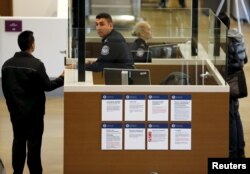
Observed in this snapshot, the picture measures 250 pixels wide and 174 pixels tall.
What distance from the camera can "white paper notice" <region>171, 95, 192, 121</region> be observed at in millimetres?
7344

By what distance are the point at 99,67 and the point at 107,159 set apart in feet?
3.25

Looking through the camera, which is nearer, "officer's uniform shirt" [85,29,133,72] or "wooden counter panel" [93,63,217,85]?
"wooden counter panel" [93,63,217,85]

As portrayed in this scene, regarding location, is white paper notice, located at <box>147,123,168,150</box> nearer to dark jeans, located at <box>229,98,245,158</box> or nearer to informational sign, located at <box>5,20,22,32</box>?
dark jeans, located at <box>229,98,245,158</box>

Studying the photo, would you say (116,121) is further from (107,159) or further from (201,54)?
(201,54)

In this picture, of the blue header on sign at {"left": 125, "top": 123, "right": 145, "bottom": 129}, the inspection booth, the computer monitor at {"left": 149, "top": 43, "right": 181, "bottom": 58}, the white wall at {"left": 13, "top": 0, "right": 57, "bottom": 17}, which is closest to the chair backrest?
the inspection booth

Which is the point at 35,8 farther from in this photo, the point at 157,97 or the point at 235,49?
the point at 157,97

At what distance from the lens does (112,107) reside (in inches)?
288

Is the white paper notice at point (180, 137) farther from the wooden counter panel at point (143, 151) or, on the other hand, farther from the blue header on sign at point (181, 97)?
the blue header on sign at point (181, 97)

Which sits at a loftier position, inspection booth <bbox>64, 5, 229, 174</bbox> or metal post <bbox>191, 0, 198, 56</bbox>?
metal post <bbox>191, 0, 198, 56</bbox>

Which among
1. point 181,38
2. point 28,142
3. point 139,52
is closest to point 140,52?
point 139,52

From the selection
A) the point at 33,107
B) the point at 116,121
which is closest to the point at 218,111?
the point at 116,121

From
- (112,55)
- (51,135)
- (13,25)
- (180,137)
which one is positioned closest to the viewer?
(180,137)

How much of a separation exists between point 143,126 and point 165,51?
5.81 feet

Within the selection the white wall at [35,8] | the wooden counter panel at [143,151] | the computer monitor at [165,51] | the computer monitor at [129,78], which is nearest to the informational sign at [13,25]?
the white wall at [35,8]
